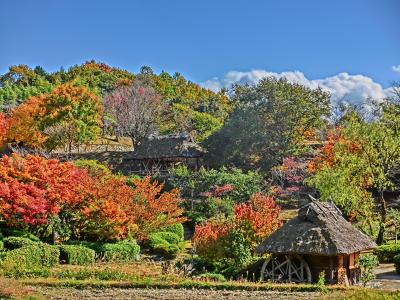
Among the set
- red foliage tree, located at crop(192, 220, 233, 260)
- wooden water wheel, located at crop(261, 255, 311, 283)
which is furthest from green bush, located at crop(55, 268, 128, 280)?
wooden water wheel, located at crop(261, 255, 311, 283)

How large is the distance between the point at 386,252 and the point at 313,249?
998 centimetres

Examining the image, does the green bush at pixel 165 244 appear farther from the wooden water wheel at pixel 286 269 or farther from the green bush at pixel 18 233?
the wooden water wheel at pixel 286 269

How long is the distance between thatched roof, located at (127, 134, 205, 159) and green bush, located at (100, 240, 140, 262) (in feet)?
69.7

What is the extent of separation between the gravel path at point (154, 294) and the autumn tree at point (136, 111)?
42.4 metres

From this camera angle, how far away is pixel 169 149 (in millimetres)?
51969

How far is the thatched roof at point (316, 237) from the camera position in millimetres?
22266

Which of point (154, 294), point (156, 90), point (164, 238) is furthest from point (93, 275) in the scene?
point (156, 90)

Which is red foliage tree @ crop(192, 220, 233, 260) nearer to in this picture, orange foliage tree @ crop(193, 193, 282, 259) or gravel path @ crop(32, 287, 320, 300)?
orange foliage tree @ crop(193, 193, 282, 259)

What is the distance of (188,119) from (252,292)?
158 feet

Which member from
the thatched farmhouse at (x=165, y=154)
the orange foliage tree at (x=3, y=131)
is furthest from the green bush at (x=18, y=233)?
the orange foliage tree at (x=3, y=131)

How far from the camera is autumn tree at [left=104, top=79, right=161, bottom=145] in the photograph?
6222 cm

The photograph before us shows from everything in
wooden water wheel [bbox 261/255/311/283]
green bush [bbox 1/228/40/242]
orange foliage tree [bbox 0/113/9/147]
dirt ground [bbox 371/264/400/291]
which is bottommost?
dirt ground [bbox 371/264/400/291]

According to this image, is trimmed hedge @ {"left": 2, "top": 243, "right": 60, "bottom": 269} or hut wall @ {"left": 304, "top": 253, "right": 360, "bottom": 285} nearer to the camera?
hut wall @ {"left": 304, "top": 253, "right": 360, "bottom": 285}

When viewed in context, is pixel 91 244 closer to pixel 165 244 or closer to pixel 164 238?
pixel 165 244
